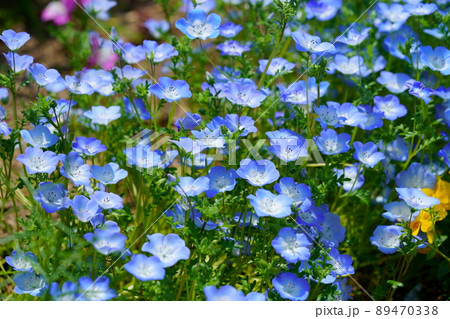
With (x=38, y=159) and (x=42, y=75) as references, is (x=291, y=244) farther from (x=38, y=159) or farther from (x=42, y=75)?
(x=42, y=75)

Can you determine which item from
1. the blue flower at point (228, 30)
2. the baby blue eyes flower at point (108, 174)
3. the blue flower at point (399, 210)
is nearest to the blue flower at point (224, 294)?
the baby blue eyes flower at point (108, 174)

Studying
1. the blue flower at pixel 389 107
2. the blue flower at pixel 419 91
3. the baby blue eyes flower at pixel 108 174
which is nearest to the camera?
the baby blue eyes flower at pixel 108 174

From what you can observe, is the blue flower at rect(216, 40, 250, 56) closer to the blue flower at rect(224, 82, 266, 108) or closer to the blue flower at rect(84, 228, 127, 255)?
the blue flower at rect(224, 82, 266, 108)

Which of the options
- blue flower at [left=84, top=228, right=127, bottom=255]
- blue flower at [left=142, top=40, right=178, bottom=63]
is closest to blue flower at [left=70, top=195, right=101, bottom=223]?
blue flower at [left=84, top=228, right=127, bottom=255]

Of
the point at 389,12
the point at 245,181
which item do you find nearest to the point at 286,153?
the point at 245,181

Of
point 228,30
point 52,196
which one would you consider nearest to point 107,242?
point 52,196

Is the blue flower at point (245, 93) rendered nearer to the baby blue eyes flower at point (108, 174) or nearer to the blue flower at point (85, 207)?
the baby blue eyes flower at point (108, 174)
